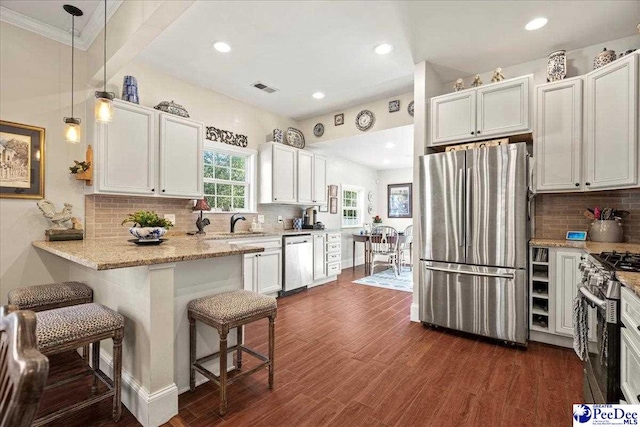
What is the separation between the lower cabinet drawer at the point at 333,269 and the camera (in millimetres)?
5246

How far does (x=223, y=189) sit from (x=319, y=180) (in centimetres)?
175

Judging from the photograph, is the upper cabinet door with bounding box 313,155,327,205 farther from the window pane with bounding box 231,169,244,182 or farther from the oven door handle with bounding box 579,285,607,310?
the oven door handle with bounding box 579,285,607,310

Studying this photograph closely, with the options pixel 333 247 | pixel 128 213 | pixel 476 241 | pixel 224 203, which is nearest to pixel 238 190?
pixel 224 203

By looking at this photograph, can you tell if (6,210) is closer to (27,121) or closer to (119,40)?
(27,121)

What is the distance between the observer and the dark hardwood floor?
5.71 ft

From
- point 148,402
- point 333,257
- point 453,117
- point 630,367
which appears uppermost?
point 453,117

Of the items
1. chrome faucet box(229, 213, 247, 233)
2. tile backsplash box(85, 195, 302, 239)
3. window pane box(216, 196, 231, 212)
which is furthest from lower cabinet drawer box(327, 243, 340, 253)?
window pane box(216, 196, 231, 212)

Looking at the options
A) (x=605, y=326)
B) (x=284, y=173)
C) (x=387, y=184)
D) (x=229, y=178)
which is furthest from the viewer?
(x=387, y=184)

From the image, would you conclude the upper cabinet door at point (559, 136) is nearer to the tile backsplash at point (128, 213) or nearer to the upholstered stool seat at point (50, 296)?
the tile backsplash at point (128, 213)

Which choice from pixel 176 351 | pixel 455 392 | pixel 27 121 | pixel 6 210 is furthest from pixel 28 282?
pixel 455 392

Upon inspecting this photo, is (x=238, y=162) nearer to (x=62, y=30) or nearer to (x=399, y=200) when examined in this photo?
(x=62, y=30)

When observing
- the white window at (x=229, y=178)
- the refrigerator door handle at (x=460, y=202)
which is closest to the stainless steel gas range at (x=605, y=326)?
the refrigerator door handle at (x=460, y=202)

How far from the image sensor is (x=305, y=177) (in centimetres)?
509

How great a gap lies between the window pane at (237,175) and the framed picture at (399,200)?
15.1 ft
